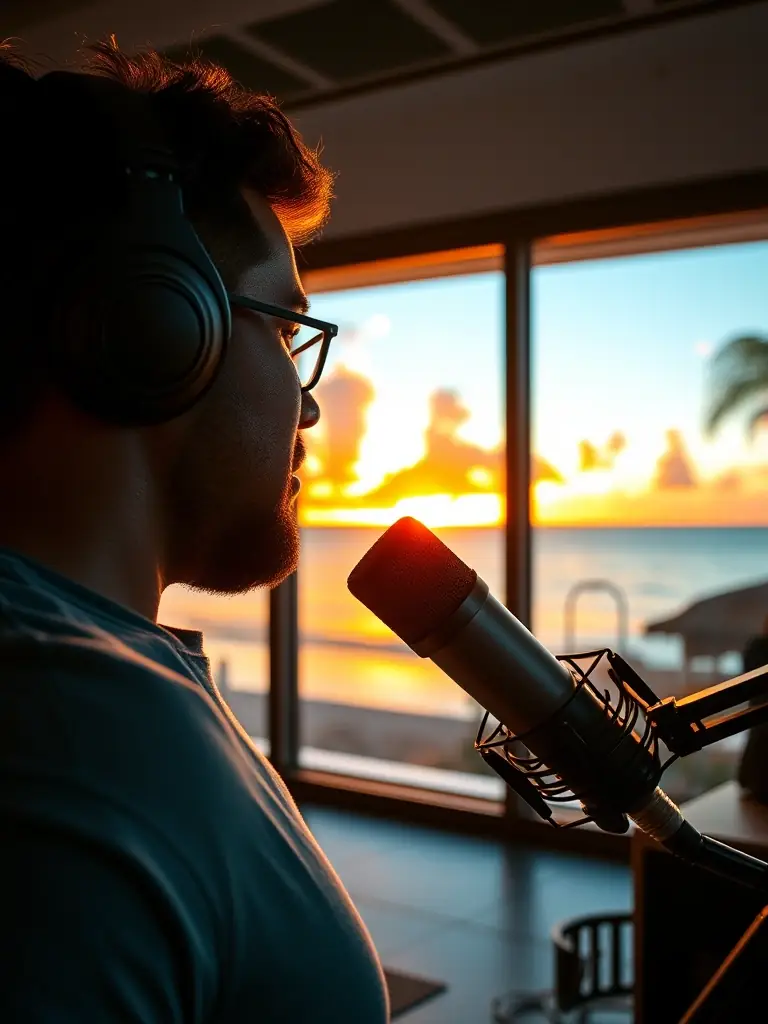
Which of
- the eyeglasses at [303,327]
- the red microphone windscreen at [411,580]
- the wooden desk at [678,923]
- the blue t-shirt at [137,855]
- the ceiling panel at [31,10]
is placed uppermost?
the ceiling panel at [31,10]

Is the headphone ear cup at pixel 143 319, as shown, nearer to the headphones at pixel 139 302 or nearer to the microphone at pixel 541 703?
the headphones at pixel 139 302

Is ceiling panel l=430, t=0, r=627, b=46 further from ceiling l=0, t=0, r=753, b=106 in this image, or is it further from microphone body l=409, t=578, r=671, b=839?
microphone body l=409, t=578, r=671, b=839

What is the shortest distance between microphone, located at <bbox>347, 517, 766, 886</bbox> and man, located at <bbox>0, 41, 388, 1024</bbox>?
142mm

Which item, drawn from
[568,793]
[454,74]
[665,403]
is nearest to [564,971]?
[568,793]

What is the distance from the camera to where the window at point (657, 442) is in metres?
3.75

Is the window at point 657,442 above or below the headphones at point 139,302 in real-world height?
above

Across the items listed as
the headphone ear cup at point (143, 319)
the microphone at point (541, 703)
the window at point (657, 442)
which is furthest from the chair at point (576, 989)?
the headphone ear cup at point (143, 319)

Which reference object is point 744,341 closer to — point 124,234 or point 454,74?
point 454,74

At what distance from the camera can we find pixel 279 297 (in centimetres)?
74

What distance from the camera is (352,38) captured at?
11.0ft

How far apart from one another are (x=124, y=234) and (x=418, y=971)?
2.47 m

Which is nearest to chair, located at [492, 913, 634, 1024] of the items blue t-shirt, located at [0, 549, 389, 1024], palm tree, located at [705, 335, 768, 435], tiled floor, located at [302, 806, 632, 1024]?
tiled floor, located at [302, 806, 632, 1024]

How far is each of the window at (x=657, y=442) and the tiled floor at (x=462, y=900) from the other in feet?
2.57

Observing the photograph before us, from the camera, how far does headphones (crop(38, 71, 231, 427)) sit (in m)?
0.58
